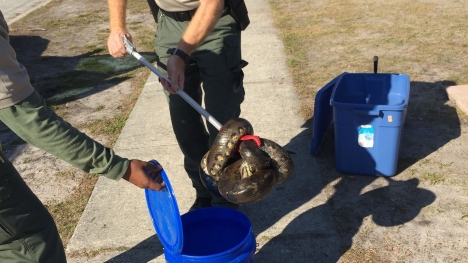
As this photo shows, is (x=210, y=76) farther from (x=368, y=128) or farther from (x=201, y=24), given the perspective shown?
(x=368, y=128)

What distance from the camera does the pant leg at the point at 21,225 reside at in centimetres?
243

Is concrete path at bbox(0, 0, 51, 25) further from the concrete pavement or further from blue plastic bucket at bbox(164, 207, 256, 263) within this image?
blue plastic bucket at bbox(164, 207, 256, 263)

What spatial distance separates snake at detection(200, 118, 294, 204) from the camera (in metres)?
2.60

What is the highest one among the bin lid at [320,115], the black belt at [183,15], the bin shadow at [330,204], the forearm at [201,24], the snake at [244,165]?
the forearm at [201,24]

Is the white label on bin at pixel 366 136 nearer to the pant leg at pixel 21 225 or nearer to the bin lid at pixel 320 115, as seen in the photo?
the bin lid at pixel 320 115

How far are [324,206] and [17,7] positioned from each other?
1081 cm

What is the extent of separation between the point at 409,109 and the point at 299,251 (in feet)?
8.22

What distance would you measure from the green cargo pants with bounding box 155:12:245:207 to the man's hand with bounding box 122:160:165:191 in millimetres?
875

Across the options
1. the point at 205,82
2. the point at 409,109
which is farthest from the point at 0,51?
the point at 409,109

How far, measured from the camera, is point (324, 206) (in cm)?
395

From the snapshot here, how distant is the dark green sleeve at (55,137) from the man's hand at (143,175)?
0.05 meters

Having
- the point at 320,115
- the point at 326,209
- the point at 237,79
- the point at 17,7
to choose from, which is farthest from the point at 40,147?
the point at 17,7

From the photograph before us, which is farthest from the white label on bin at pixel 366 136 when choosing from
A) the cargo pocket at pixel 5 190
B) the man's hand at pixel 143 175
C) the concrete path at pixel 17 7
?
the concrete path at pixel 17 7

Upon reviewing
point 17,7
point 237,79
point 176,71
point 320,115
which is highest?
point 176,71
